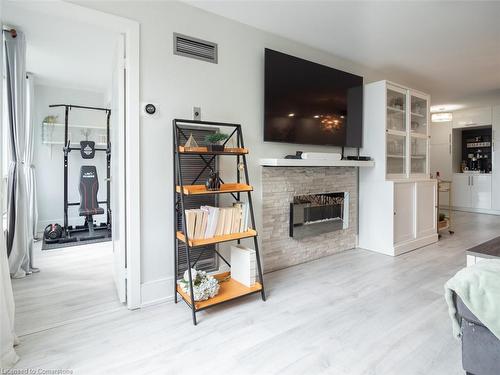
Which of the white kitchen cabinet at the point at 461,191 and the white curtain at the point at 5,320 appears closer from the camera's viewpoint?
the white curtain at the point at 5,320

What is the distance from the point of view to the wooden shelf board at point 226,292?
215 centimetres

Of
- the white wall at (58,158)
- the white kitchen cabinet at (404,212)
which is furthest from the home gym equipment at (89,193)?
the white kitchen cabinet at (404,212)

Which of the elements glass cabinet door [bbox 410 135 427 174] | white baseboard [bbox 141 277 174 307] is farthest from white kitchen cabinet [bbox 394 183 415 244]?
white baseboard [bbox 141 277 174 307]

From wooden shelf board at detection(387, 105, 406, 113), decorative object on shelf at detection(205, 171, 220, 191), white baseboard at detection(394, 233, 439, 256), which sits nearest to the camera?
decorative object on shelf at detection(205, 171, 220, 191)

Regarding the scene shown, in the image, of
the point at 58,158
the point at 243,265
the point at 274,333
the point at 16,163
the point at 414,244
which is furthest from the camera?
the point at 58,158

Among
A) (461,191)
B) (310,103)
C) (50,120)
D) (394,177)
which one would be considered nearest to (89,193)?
(50,120)

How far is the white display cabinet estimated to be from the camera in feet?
12.1

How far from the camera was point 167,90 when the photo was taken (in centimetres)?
242

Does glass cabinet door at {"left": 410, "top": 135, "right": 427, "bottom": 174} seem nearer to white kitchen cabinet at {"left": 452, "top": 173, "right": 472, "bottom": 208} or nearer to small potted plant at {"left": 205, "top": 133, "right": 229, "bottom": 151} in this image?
small potted plant at {"left": 205, "top": 133, "right": 229, "bottom": 151}

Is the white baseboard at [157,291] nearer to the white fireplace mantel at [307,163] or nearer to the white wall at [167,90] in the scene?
the white wall at [167,90]

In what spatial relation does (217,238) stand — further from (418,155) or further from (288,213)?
(418,155)

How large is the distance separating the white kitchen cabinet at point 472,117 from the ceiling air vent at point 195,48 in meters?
6.90

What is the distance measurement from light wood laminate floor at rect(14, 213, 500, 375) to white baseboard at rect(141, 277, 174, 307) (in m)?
0.06

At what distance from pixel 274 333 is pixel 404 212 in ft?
9.07
